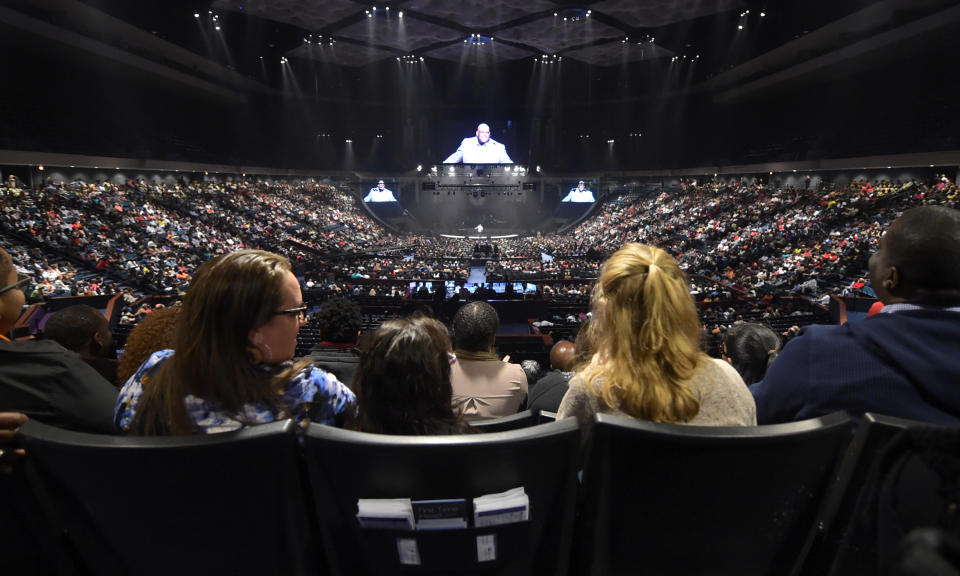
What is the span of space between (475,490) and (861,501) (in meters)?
1.11

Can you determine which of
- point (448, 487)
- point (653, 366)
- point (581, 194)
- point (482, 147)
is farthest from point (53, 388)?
point (482, 147)

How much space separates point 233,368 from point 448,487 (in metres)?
0.86

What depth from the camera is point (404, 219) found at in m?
45.5

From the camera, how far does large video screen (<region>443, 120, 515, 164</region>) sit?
4756 cm

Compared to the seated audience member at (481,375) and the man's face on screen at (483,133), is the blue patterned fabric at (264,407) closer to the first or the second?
the seated audience member at (481,375)

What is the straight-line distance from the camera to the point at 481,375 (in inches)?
112

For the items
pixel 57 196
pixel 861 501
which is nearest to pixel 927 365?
pixel 861 501

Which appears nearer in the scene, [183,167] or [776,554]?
[776,554]

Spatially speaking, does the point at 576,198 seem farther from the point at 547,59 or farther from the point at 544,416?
the point at 544,416

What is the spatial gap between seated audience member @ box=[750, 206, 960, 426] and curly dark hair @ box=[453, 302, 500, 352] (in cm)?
166

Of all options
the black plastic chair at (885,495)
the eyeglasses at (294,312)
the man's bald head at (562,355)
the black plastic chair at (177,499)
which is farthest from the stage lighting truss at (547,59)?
the black plastic chair at (177,499)

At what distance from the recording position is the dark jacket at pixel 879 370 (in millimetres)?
1347

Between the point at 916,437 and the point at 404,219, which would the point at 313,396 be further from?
the point at 404,219

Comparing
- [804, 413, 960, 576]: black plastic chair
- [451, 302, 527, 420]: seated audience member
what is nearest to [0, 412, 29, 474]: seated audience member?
[451, 302, 527, 420]: seated audience member
